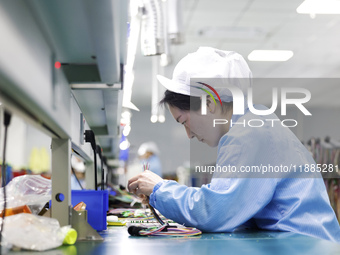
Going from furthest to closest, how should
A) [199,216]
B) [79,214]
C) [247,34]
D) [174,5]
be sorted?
[247,34] → [174,5] → [199,216] → [79,214]

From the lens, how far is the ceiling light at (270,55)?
6070 millimetres

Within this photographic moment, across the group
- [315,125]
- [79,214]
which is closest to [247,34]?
[79,214]

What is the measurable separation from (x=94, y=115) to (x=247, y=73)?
30.6 inches

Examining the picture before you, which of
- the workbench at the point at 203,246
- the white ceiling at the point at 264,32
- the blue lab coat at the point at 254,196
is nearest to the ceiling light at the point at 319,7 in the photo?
the white ceiling at the point at 264,32

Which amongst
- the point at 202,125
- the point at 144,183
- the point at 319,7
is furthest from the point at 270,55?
the point at 144,183

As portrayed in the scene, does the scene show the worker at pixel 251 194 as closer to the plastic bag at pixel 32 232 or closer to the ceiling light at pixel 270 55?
the plastic bag at pixel 32 232

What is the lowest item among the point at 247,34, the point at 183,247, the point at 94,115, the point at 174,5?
the point at 183,247

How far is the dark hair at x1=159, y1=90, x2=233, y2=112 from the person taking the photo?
166 centimetres

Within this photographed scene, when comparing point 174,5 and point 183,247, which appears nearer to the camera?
point 183,247

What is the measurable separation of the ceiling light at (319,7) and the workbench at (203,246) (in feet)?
11.4

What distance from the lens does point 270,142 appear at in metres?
1.38

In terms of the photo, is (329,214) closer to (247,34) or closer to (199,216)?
(199,216)

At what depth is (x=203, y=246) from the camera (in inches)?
38.0

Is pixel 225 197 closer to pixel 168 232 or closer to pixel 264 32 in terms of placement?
pixel 168 232
